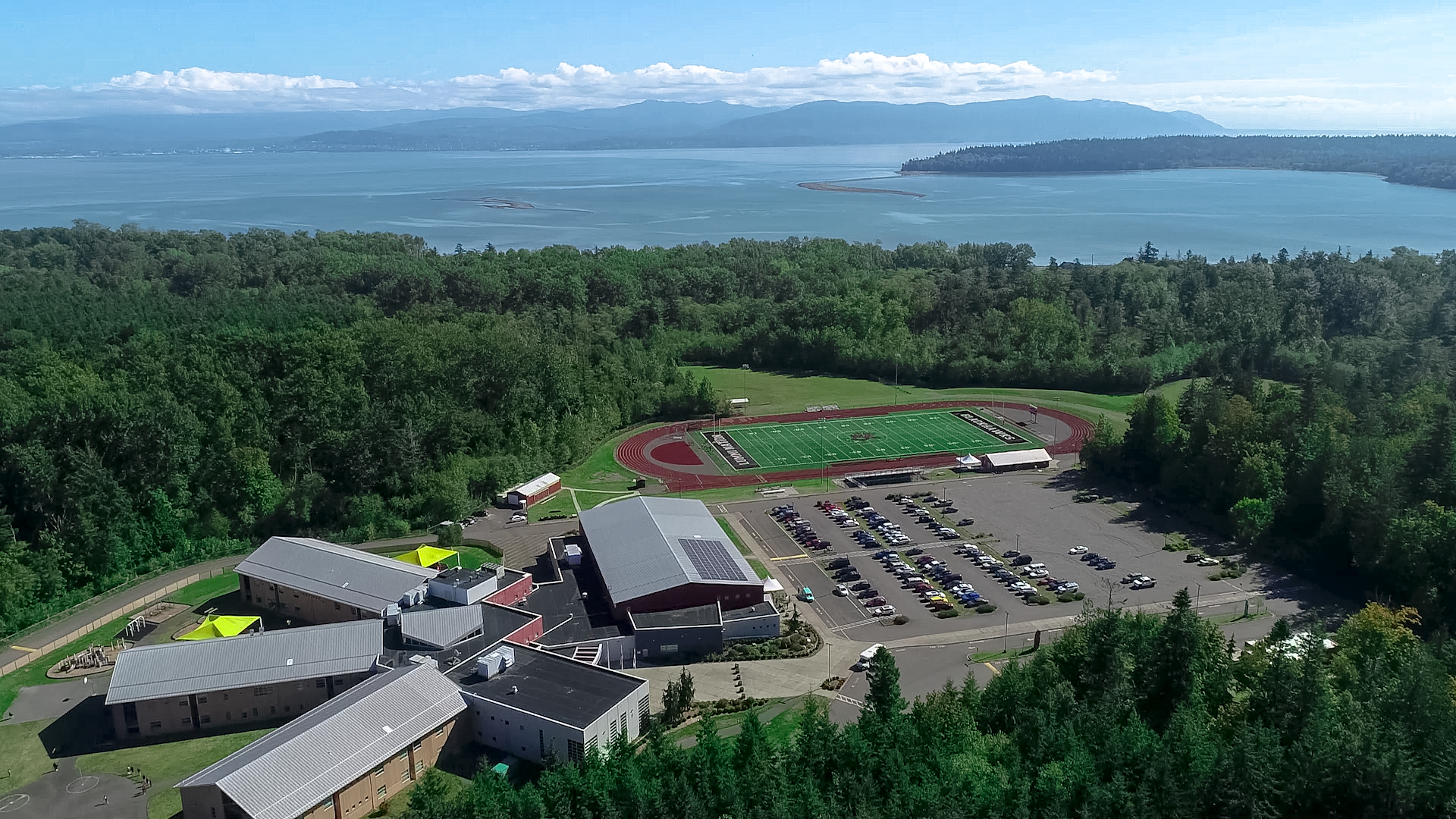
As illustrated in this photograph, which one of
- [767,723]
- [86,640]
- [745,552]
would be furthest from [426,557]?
[767,723]

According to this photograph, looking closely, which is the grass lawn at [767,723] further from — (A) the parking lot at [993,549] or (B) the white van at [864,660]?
(A) the parking lot at [993,549]

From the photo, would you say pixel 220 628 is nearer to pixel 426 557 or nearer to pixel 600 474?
pixel 426 557

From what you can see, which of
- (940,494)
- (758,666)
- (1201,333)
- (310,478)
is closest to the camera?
(758,666)

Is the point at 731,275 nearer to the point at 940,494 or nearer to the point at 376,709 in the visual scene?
the point at 940,494

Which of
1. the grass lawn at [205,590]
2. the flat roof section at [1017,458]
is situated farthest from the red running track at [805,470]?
the grass lawn at [205,590]

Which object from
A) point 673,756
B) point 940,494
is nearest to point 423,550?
point 673,756

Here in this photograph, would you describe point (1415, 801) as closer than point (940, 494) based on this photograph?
Yes

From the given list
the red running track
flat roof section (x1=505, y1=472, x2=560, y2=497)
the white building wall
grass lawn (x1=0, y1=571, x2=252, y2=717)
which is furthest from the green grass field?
the white building wall
